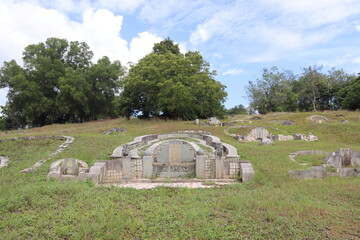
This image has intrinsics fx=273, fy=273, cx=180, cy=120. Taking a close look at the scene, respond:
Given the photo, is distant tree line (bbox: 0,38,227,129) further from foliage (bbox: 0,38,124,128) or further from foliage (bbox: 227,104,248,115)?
foliage (bbox: 227,104,248,115)

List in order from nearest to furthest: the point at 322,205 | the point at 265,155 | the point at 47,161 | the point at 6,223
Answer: the point at 6,223 < the point at 322,205 < the point at 47,161 < the point at 265,155

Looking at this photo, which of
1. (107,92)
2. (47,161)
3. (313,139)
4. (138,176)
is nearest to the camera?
(138,176)

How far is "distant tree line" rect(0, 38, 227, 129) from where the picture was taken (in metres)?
29.7

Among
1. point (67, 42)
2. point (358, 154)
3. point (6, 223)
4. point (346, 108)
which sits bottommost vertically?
point (6, 223)

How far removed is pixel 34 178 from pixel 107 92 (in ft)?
96.5

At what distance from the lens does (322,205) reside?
5.39 metres

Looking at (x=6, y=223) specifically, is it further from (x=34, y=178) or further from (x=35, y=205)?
(x=34, y=178)

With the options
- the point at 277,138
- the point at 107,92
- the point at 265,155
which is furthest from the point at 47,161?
the point at 107,92

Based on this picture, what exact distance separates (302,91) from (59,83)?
38.7 metres

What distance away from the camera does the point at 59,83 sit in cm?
3316

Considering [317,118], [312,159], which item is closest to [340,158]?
[312,159]

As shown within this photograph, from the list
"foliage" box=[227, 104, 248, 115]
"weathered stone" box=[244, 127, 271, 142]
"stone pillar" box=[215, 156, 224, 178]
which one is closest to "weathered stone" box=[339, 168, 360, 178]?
"stone pillar" box=[215, 156, 224, 178]

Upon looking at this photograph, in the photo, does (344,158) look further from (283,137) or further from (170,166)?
(283,137)

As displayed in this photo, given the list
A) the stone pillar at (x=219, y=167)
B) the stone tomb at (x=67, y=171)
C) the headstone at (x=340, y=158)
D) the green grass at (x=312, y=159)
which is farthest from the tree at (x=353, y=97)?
the stone tomb at (x=67, y=171)
